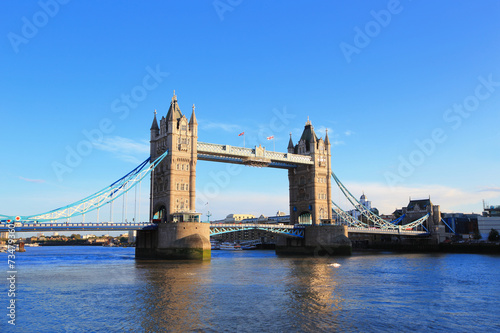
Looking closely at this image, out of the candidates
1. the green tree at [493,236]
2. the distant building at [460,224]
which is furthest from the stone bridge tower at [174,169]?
the distant building at [460,224]

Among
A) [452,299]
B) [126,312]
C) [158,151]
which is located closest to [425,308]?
[452,299]

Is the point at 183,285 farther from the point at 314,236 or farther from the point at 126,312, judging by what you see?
the point at 314,236

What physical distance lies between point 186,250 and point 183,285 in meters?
27.7

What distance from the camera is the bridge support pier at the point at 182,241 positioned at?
66438mm

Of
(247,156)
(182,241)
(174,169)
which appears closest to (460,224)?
(247,156)

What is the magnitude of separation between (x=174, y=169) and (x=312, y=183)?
3391 centimetres

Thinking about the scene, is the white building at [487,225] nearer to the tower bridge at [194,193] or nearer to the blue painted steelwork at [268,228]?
the tower bridge at [194,193]

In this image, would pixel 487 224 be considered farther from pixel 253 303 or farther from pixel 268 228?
pixel 253 303

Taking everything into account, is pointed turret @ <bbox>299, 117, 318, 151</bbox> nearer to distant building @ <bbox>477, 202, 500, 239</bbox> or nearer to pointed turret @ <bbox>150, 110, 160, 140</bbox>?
pointed turret @ <bbox>150, 110, 160, 140</bbox>

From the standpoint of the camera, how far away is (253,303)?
30781 mm

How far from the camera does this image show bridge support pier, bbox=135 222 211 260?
6644 centimetres

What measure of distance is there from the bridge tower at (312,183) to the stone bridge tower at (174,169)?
30254mm

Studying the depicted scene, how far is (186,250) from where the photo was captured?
66250 millimetres

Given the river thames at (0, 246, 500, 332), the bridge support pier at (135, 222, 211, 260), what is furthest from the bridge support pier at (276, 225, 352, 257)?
the river thames at (0, 246, 500, 332)
